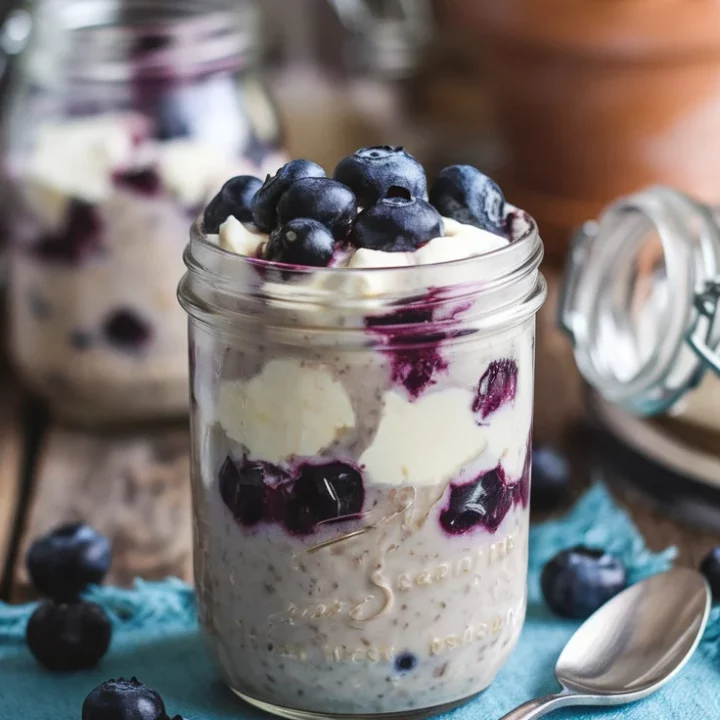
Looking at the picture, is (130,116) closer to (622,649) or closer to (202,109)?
(202,109)

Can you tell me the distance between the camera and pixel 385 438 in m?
0.69

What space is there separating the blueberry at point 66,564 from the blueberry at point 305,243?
391mm

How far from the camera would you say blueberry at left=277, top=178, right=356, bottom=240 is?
2.23 ft

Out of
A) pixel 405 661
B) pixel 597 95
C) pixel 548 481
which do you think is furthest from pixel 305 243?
pixel 597 95

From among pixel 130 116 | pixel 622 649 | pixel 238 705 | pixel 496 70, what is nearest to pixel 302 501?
pixel 238 705

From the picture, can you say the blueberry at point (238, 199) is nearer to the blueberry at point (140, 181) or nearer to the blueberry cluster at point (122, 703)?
the blueberry cluster at point (122, 703)

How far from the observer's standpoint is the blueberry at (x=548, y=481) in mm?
1091

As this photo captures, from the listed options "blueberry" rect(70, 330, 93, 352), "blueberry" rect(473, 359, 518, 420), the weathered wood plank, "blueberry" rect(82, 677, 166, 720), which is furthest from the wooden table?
"blueberry" rect(473, 359, 518, 420)

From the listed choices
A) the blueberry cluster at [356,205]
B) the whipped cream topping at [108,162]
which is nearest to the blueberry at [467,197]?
the blueberry cluster at [356,205]

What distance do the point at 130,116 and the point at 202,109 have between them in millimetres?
76

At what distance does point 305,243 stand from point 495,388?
15 centimetres

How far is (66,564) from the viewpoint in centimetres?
95

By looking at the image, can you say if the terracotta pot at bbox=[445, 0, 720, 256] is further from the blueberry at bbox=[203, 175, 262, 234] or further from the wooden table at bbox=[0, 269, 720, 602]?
the blueberry at bbox=[203, 175, 262, 234]

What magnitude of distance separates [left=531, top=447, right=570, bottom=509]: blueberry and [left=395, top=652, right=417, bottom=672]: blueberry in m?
0.37
